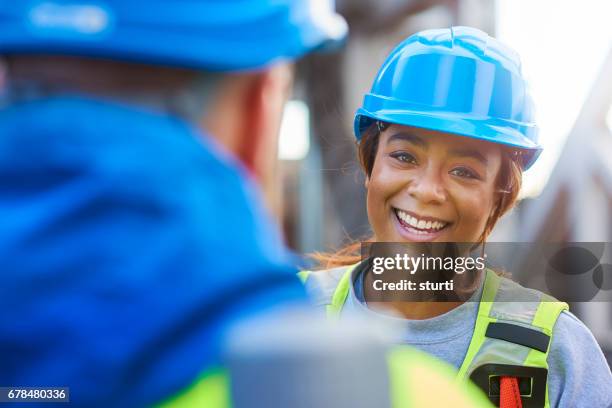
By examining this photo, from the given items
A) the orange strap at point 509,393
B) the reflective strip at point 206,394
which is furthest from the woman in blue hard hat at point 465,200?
the reflective strip at point 206,394

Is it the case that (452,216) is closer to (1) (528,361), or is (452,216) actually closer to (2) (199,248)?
(1) (528,361)

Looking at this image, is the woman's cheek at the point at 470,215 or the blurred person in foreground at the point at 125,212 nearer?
the blurred person in foreground at the point at 125,212

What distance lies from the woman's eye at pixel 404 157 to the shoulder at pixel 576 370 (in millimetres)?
259

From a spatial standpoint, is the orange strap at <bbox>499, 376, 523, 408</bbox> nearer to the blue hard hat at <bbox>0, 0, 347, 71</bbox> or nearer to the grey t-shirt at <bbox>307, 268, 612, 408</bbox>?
the grey t-shirt at <bbox>307, 268, 612, 408</bbox>

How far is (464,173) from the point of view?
89 cm

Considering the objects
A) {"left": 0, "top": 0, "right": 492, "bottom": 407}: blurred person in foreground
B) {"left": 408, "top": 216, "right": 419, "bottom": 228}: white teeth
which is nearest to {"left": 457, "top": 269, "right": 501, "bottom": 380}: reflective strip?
{"left": 408, "top": 216, "right": 419, "bottom": 228}: white teeth

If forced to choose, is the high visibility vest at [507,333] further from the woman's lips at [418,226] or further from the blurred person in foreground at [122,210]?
the blurred person in foreground at [122,210]

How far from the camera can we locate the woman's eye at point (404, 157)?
2.94 ft

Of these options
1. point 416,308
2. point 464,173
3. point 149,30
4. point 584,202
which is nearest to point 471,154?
point 464,173

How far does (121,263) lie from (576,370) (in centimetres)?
66

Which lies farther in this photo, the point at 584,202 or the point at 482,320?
the point at 584,202

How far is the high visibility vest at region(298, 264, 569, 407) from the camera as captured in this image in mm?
853

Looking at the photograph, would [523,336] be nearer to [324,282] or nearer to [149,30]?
[324,282]

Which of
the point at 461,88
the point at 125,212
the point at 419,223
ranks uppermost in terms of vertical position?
the point at 461,88
